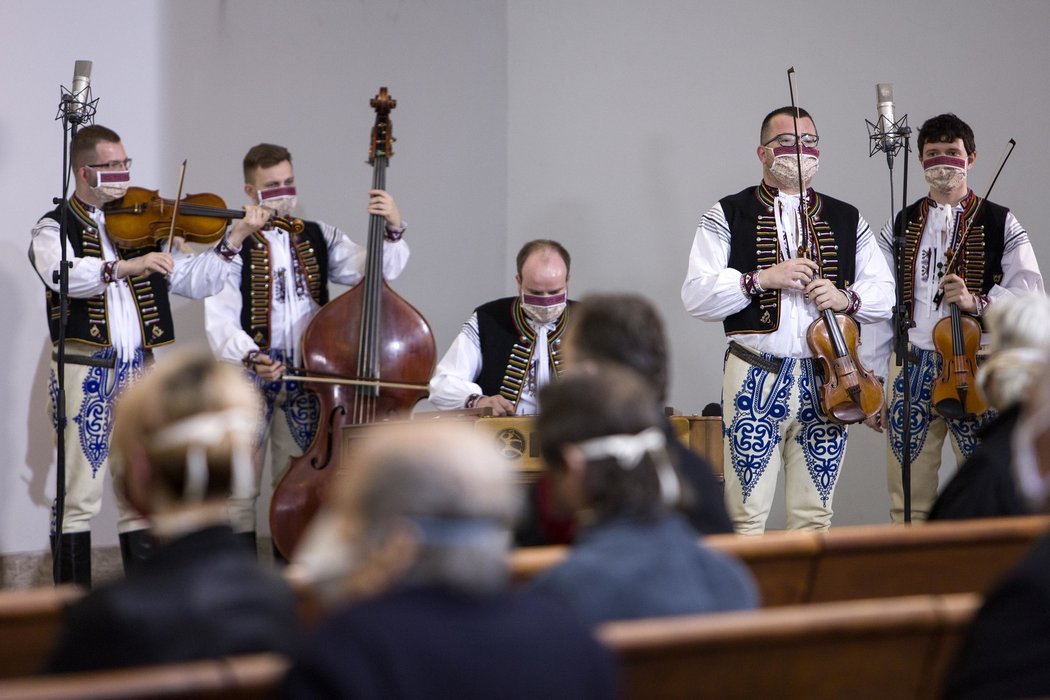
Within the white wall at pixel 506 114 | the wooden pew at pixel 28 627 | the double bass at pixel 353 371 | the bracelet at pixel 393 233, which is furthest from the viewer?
the white wall at pixel 506 114

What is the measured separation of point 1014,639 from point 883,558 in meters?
0.88

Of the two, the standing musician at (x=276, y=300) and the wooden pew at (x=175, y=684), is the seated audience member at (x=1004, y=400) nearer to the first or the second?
the wooden pew at (x=175, y=684)

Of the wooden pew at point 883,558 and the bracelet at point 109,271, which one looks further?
the bracelet at point 109,271

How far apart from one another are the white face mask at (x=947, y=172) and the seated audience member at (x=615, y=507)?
3.43 metres

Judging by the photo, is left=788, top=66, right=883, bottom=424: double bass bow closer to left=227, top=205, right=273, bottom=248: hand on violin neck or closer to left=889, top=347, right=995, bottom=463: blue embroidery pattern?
left=889, top=347, right=995, bottom=463: blue embroidery pattern

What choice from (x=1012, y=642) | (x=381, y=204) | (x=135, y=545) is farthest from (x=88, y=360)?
(x=1012, y=642)

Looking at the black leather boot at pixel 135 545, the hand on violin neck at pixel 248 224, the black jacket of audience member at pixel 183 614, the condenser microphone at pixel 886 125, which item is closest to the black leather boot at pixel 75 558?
the black leather boot at pixel 135 545

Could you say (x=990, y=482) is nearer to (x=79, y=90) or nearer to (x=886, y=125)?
(x=886, y=125)

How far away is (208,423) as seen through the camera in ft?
5.69

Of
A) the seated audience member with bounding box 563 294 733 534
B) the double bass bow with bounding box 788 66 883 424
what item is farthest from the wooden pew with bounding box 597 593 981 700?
the double bass bow with bounding box 788 66 883 424

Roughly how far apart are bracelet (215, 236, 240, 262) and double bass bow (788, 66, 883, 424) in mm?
2034

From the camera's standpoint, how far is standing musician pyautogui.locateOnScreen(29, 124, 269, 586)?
4648mm

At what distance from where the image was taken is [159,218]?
4.63m

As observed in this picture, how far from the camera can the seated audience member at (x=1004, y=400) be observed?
2.61 m
